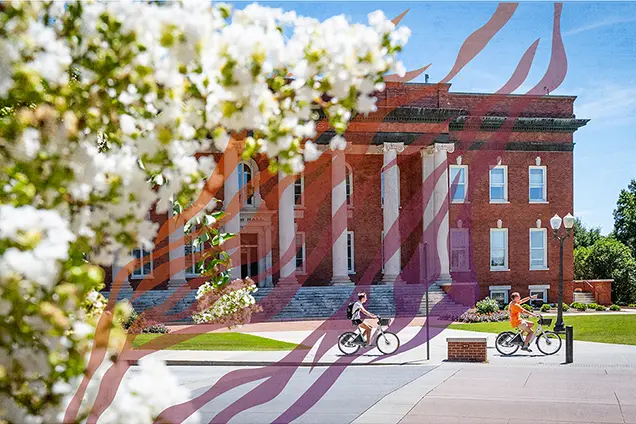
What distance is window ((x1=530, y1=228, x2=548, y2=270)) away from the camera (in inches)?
1706

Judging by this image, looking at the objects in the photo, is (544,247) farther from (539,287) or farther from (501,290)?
(501,290)

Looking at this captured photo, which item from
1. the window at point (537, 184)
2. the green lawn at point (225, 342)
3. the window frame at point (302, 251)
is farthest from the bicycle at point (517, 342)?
the window at point (537, 184)

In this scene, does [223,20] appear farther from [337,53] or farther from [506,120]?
[506,120]

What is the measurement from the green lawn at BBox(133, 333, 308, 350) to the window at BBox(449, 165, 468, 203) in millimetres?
18271

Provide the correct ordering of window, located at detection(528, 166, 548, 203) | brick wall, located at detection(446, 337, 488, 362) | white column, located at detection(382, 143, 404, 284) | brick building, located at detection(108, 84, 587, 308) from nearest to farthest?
brick wall, located at detection(446, 337, 488, 362) → white column, located at detection(382, 143, 404, 284) → brick building, located at detection(108, 84, 587, 308) → window, located at detection(528, 166, 548, 203)

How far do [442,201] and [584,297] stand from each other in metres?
11.8

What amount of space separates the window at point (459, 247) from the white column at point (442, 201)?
2.34 metres

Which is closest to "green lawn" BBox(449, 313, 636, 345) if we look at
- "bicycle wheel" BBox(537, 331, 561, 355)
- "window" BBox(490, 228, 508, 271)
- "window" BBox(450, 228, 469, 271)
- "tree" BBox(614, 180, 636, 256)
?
"bicycle wheel" BBox(537, 331, 561, 355)

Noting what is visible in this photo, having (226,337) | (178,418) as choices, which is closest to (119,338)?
(178,418)

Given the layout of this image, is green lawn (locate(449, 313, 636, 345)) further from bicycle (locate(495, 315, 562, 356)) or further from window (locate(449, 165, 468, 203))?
window (locate(449, 165, 468, 203))

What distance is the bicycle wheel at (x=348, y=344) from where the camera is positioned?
21025mm

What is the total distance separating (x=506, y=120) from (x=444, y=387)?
29.7 meters

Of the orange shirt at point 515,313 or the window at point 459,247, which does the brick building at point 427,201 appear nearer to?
the window at point 459,247

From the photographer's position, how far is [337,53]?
112 inches
